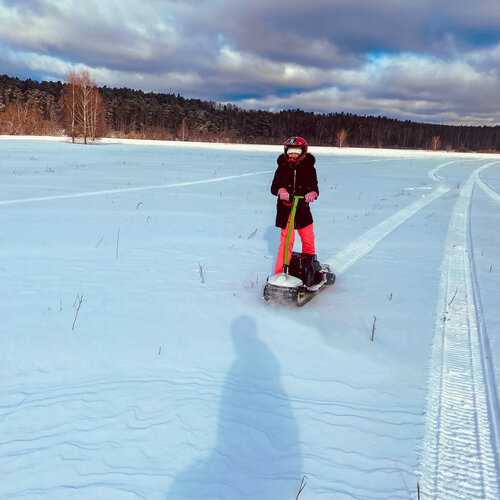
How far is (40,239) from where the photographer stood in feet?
22.1

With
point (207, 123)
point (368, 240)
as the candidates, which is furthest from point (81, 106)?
point (207, 123)

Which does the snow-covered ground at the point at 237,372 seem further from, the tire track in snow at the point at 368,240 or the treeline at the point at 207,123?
the treeline at the point at 207,123

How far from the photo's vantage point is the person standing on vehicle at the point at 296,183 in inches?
164

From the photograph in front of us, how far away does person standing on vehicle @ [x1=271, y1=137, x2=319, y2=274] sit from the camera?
4176 millimetres

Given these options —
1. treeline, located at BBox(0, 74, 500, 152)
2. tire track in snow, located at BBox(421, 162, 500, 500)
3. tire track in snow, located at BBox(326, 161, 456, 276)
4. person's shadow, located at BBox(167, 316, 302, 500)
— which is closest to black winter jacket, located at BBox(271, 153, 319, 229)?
tire track in snow, located at BBox(326, 161, 456, 276)

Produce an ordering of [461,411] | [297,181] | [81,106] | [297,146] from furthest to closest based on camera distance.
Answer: [81,106]
[297,181]
[297,146]
[461,411]

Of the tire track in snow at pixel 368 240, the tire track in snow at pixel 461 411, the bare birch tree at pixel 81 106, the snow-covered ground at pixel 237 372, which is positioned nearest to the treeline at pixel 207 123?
the bare birch tree at pixel 81 106

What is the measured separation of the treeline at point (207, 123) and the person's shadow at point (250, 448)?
57621 millimetres

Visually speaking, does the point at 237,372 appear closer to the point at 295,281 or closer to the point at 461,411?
the point at 295,281

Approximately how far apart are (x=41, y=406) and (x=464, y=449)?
290 centimetres

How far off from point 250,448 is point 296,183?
2870 mm

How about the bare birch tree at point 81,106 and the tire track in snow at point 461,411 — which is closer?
the tire track in snow at point 461,411

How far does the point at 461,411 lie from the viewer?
2.68 metres

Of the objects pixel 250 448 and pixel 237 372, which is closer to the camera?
pixel 250 448
